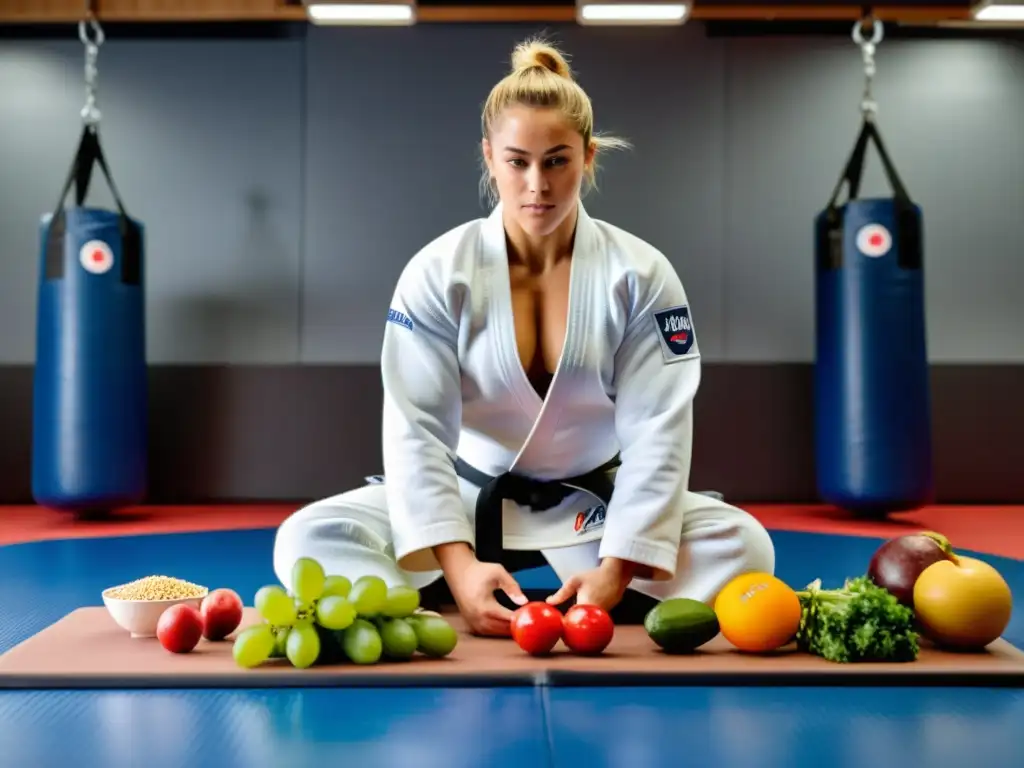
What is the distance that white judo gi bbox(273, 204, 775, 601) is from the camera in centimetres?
264

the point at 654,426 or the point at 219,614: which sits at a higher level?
the point at 654,426

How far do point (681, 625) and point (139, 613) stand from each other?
1.16m

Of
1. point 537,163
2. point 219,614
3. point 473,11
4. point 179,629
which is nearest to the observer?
point 179,629

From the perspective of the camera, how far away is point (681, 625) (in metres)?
2.36

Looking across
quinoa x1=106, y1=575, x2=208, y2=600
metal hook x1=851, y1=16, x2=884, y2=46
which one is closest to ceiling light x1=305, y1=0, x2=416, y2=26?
metal hook x1=851, y1=16, x2=884, y2=46

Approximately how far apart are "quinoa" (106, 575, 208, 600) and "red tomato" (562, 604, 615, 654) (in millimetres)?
886

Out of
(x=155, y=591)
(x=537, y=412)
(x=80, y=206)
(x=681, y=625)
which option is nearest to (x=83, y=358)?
(x=80, y=206)

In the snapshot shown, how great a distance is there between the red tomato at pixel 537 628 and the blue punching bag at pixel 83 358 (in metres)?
3.65

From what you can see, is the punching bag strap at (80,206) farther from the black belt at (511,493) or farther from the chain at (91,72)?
the black belt at (511,493)

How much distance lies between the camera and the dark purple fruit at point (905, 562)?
2.50m

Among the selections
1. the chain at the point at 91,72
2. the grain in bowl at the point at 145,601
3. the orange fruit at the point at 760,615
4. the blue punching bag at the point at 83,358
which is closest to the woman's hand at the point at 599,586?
the orange fruit at the point at 760,615

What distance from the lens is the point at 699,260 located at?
6395mm

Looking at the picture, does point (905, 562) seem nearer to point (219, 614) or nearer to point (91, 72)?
point (219, 614)

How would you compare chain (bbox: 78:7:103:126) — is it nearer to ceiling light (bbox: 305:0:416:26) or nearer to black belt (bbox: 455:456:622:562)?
ceiling light (bbox: 305:0:416:26)
